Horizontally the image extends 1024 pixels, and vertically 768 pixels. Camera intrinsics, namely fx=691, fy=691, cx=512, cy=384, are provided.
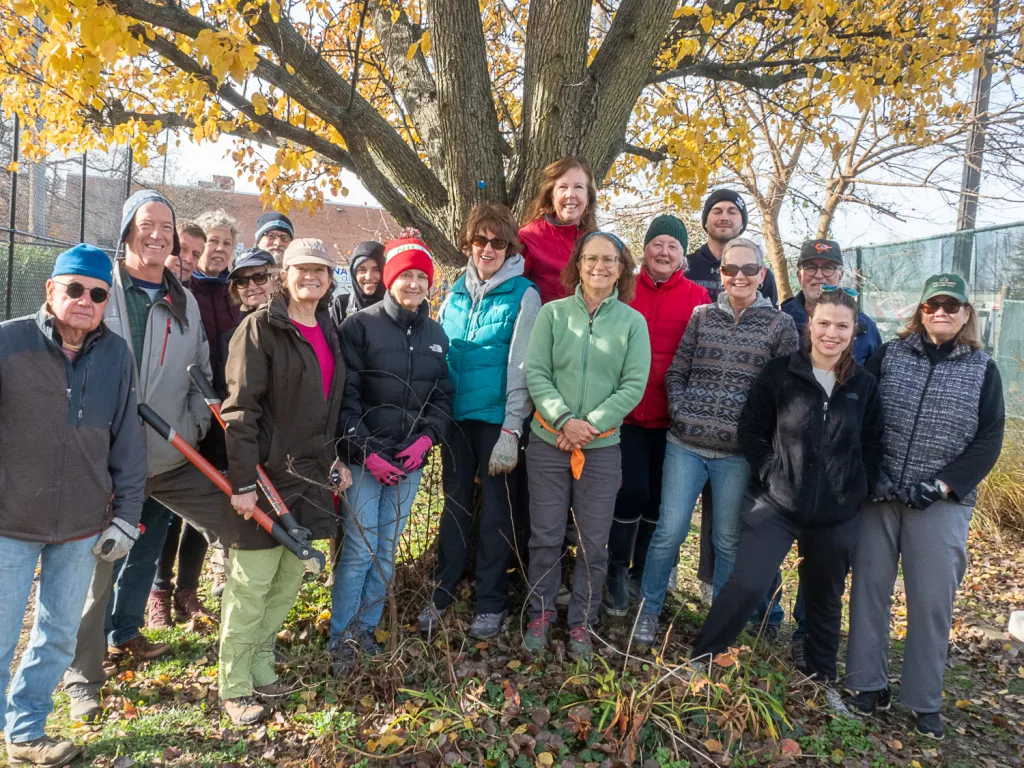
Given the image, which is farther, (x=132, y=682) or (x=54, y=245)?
(x=54, y=245)

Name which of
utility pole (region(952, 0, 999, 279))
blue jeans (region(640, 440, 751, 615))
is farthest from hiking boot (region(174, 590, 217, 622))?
utility pole (region(952, 0, 999, 279))

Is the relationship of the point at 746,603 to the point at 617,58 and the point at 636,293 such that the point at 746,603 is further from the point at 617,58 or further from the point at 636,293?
the point at 617,58

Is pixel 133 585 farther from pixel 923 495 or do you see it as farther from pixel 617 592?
pixel 923 495

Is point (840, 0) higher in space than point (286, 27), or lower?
higher

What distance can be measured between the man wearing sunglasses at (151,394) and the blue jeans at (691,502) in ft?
7.62

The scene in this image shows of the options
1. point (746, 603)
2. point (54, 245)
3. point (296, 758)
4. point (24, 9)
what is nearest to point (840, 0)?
point (746, 603)

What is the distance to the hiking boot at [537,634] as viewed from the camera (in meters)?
3.73

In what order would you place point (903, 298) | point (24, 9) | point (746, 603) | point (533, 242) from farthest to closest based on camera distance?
point (903, 298)
point (533, 242)
point (746, 603)
point (24, 9)

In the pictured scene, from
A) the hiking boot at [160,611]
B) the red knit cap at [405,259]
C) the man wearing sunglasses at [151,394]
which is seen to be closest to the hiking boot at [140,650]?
the man wearing sunglasses at [151,394]

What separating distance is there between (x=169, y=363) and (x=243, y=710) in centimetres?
176

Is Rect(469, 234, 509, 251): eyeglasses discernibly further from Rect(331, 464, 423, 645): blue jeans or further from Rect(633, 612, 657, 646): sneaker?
Rect(633, 612, 657, 646): sneaker

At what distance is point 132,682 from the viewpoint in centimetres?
368

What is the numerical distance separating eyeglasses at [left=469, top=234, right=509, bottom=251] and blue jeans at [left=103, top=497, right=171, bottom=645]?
235 cm

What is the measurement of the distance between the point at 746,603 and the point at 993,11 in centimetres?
705
